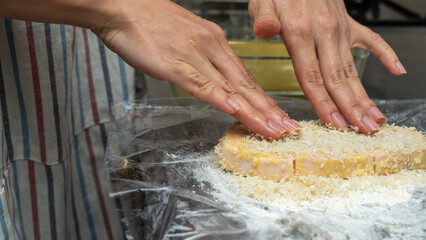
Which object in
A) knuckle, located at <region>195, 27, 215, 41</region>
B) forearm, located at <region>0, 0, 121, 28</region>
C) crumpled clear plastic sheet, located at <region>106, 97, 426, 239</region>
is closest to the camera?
crumpled clear plastic sheet, located at <region>106, 97, 426, 239</region>

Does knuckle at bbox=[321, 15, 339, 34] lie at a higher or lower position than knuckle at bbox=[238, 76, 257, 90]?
higher

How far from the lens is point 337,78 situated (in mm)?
1196

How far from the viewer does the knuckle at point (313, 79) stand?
118 cm

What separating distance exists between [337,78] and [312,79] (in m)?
0.07

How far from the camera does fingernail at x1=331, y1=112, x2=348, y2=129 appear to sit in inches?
43.1

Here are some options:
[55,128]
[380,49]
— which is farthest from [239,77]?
[55,128]

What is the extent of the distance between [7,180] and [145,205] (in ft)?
1.96

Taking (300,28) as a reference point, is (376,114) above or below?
below

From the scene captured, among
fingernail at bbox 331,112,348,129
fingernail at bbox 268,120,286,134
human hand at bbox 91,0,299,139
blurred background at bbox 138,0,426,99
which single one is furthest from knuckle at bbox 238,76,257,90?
blurred background at bbox 138,0,426,99

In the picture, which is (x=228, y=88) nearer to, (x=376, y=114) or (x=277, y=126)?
(x=277, y=126)

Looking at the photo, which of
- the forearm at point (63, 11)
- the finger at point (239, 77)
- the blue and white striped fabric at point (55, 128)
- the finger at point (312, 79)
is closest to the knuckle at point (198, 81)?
the finger at point (239, 77)

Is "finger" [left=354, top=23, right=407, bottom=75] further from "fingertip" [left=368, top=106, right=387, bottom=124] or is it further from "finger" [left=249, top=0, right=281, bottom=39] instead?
"finger" [left=249, top=0, right=281, bottom=39]

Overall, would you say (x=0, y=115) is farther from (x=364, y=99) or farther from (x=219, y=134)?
(x=364, y=99)

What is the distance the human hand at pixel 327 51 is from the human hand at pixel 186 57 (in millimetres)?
168
